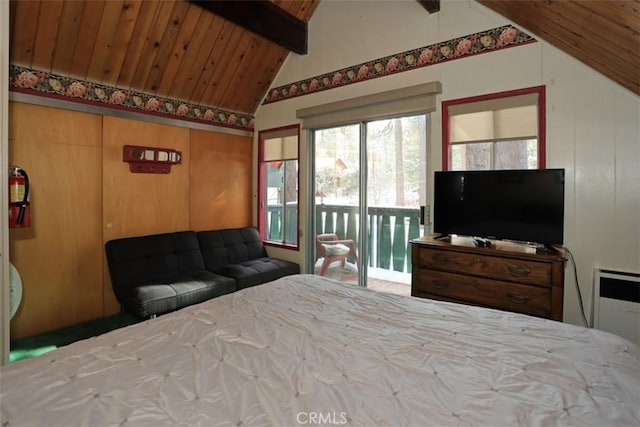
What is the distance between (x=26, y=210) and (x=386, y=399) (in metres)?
3.11

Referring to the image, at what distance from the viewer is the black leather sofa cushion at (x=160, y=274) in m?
2.87

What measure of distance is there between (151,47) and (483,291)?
3.70m

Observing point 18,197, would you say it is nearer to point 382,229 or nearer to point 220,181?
point 220,181

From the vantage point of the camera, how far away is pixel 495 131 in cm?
279

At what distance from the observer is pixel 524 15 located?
2385 millimetres

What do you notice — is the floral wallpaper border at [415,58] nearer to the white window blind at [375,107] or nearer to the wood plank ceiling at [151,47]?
the white window blind at [375,107]

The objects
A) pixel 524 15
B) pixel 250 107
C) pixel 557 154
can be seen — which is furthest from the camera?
pixel 250 107

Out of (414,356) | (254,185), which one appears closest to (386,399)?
(414,356)

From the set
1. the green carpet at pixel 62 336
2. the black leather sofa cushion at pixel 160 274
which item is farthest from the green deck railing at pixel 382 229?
the green carpet at pixel 62 336

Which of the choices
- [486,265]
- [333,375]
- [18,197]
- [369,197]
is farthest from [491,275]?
[18,197]

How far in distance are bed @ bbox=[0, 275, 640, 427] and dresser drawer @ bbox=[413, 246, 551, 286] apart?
0.87 meters

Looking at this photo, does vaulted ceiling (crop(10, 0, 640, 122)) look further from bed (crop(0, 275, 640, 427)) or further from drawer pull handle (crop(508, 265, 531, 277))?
bed (crop(0, 275, 640, 427))

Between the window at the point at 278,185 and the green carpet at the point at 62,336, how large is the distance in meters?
1.99

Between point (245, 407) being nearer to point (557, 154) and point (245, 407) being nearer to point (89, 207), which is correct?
point (557, 154)
